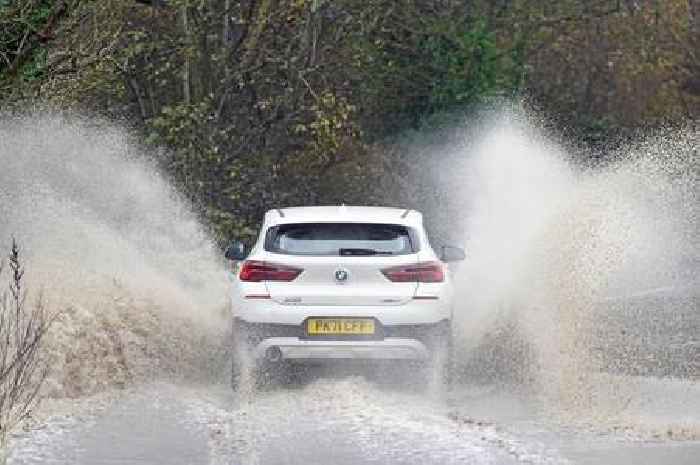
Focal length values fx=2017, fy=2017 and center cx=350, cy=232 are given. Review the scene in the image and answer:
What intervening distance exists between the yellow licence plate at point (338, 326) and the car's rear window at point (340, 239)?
57 centimetres

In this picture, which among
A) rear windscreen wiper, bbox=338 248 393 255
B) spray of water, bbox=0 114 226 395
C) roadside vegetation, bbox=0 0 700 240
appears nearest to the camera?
rear windscreen wiper, bbox=338 248 393 255

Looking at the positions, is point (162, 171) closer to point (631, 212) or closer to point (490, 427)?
point (631, 212)

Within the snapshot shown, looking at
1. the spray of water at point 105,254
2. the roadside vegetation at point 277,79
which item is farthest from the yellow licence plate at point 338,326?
the roadside vegetation at point 277,79

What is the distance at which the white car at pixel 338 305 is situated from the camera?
48.9 feet

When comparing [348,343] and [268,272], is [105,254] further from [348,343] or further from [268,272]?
[348,343]

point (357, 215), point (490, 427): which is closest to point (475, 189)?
point (357, 215)

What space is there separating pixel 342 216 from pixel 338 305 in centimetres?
87

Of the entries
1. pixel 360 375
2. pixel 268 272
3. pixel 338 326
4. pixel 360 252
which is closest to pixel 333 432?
pixel 338 326

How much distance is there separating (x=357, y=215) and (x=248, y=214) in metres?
15.9

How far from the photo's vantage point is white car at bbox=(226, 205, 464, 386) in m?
14.9

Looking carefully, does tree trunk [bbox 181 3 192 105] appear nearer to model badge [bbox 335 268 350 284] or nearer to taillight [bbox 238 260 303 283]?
taillight [bbox 238 260 303 283]

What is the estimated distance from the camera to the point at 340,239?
607 inches

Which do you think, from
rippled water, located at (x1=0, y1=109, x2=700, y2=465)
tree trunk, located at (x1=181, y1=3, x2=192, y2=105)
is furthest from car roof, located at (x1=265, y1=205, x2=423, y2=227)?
tree trunk, located at (x1=181, y1=3, x2=192, y2=105)

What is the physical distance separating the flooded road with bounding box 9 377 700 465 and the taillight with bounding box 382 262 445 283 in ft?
2.70
